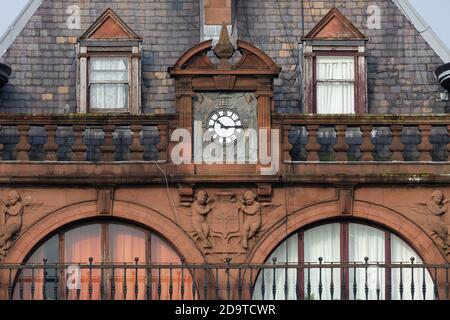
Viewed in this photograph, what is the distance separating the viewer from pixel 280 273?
4491cm

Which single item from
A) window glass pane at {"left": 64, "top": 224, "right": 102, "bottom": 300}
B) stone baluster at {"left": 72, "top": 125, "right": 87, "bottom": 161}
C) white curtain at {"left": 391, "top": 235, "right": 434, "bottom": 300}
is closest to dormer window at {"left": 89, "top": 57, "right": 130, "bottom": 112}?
stone baluster at {"left": 72, "top": 125, "right": 87, "bottom": 161}

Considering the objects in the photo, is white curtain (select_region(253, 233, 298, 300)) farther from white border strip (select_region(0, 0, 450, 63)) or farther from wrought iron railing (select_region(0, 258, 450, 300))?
white border strip (select_region(0, 0, 450, 63))

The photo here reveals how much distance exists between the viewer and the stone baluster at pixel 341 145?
148 feet

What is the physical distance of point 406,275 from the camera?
147 feet

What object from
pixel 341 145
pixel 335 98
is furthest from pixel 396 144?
pixel 335 98

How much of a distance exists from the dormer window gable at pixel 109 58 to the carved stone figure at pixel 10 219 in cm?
348

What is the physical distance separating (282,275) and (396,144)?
3.09 m

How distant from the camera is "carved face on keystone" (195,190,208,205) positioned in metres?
44.7

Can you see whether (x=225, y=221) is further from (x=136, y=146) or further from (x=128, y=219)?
(x=136, y=146)

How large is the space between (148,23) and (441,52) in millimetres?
5604

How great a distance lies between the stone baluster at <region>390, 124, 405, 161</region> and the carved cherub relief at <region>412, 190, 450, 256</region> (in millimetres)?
939
